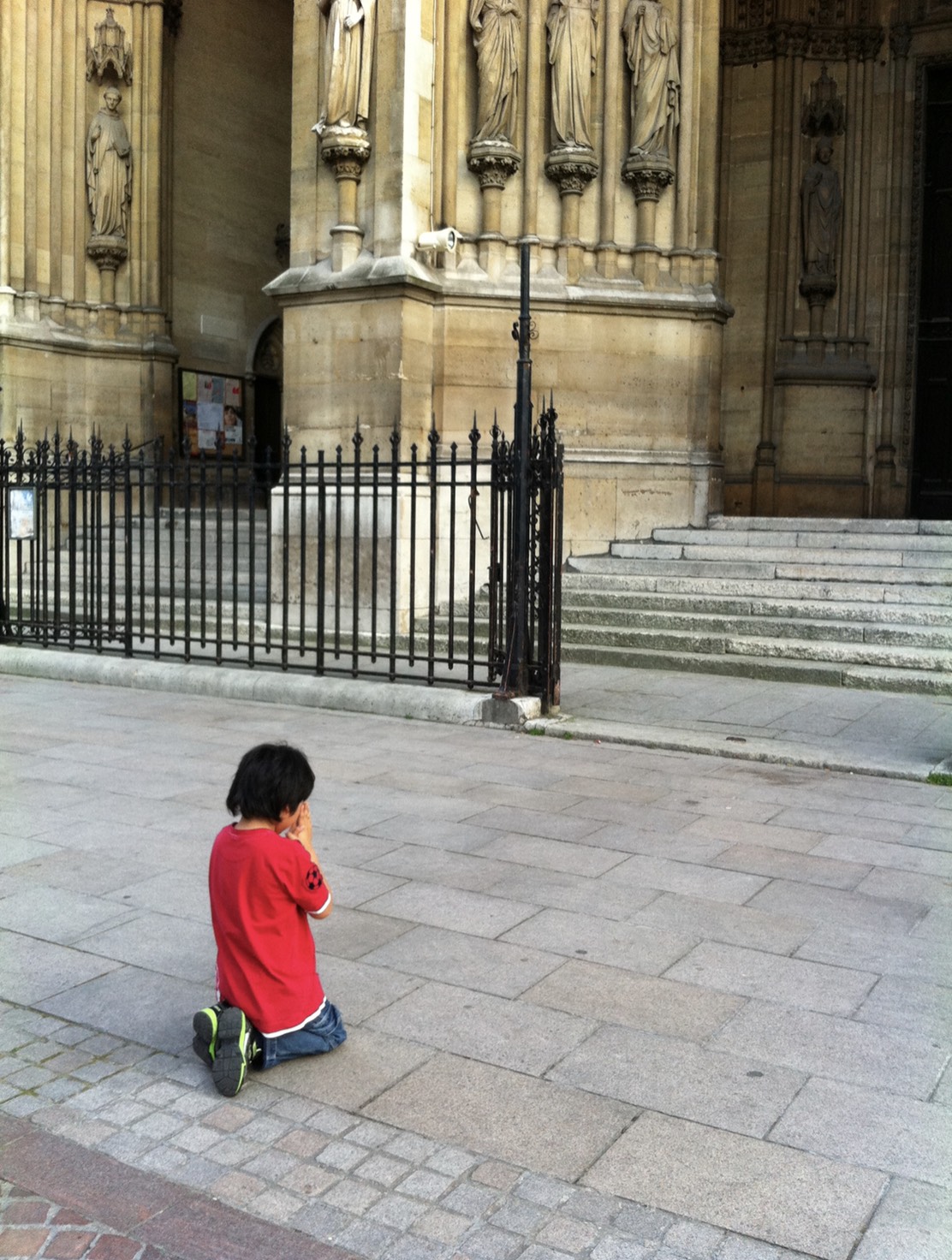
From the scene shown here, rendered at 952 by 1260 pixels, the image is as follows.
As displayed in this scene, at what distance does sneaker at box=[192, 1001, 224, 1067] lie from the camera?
335 cm

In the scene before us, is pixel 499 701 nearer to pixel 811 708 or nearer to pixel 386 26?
pixel 811 708

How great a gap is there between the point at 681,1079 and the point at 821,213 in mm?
15263

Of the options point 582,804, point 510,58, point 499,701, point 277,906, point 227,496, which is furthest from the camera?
point 227,496

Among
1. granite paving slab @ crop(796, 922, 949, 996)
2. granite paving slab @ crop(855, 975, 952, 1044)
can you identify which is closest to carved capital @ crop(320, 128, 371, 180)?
granite paving slab @ crop(796, 922, 949, 996)

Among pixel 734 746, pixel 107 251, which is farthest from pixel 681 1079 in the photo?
pixel 107 251

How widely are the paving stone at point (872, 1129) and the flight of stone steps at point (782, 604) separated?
20.5ft

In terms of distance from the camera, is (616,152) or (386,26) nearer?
(386,26)

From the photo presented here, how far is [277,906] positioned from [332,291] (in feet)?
31.8

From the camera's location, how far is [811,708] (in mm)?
8570

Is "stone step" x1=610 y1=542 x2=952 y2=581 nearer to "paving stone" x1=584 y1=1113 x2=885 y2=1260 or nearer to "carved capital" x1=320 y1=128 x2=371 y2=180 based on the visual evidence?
"carved capital" x1=320 y1=128 x2=371 y2=180

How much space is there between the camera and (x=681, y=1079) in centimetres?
341

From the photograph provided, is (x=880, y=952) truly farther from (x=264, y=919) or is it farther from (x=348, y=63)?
(x=348, y=63)

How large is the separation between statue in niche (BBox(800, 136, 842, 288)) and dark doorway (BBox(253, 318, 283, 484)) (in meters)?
8.05

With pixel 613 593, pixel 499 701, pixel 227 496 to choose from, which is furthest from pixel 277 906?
pixel 227 496
